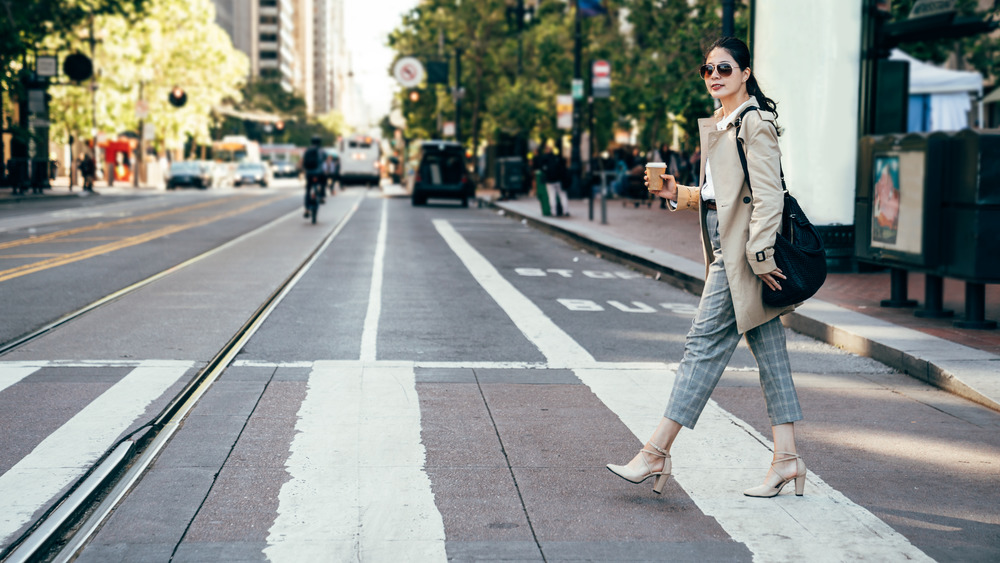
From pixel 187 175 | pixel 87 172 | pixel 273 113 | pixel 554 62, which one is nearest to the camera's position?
pixel 554 62

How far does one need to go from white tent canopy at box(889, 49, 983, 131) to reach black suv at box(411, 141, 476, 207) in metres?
15.2

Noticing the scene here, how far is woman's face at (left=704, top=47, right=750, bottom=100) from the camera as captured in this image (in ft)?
15.3

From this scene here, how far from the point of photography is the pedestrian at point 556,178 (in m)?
26.9

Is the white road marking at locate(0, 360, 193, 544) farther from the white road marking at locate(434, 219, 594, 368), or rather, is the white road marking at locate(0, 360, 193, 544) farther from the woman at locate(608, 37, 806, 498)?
the white road marking at locate(434, 219, 594, 368)

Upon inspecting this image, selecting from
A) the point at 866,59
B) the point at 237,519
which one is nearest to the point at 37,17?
the point at 866,59

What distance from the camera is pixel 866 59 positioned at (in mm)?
13875

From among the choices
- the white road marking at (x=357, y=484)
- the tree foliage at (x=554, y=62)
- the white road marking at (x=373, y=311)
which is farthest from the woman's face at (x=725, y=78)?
the tree foliage at (x=554, y=62)

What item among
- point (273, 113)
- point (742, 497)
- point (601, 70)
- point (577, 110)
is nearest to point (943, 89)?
point (601, 70)

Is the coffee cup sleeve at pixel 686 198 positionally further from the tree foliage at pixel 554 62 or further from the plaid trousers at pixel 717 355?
the tree foliage at pixel 554 62

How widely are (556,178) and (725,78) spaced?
2251cm

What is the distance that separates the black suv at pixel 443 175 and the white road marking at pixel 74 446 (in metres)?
28.4

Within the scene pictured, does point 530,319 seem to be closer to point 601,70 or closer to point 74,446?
point 74,446

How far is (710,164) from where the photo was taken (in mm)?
4699

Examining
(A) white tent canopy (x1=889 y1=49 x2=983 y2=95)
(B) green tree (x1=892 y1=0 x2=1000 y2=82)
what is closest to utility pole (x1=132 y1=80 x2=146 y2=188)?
(B) green tree (x1=892 y1=0 x2=1000 y2=82)
